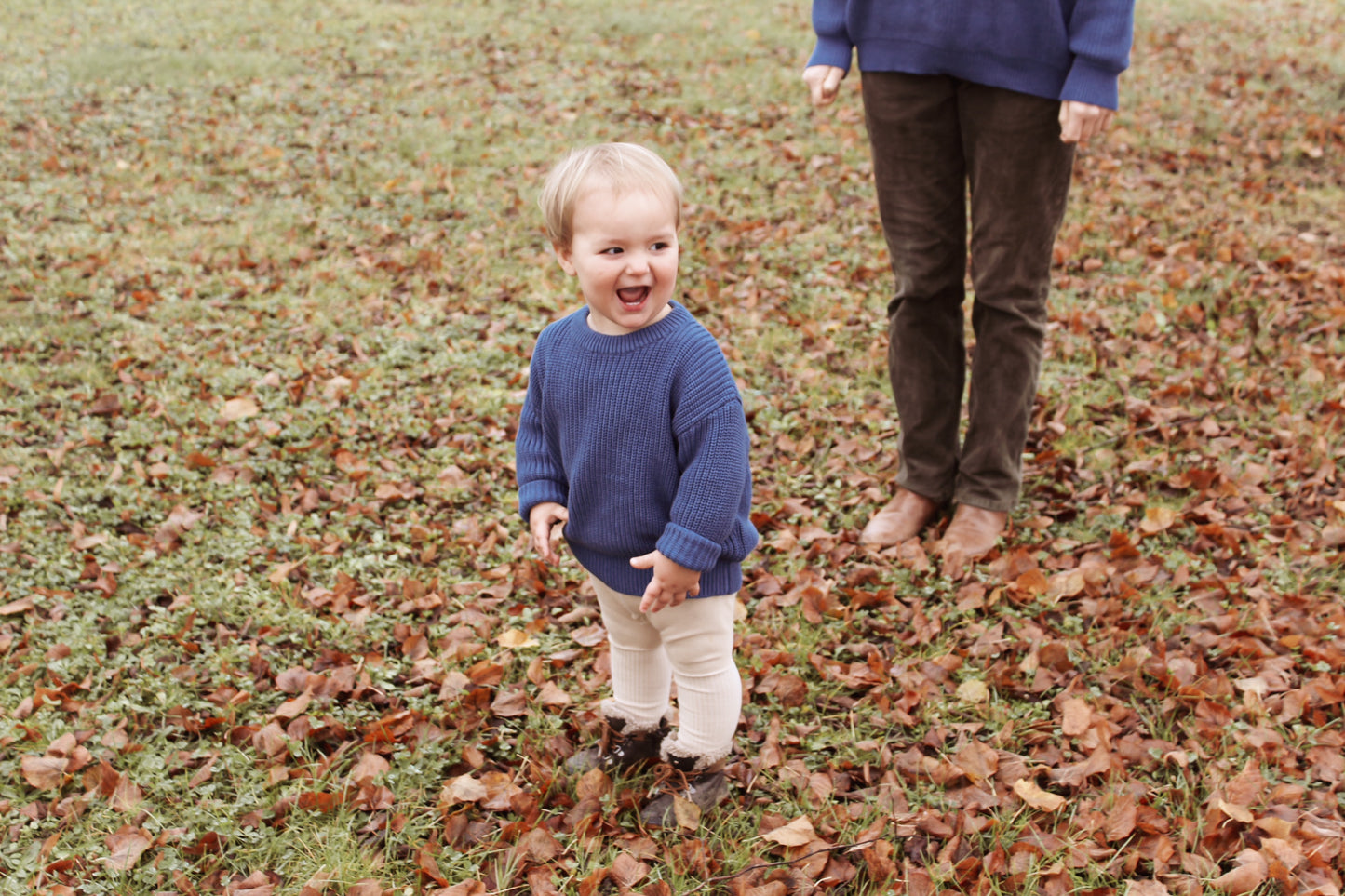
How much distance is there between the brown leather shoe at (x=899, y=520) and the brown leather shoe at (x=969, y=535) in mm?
120

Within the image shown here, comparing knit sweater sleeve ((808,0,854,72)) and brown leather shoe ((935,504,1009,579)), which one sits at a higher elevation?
knit sweater sleeve ((808,0,854,72))

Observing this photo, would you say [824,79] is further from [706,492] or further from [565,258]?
[706,492]

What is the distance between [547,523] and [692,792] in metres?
0.85

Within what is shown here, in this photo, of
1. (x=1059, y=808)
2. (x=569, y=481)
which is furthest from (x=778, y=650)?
(x=569, y=481)

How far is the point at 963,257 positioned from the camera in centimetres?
328

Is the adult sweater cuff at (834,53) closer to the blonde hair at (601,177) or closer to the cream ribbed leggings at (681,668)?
the blonde hair at (601,177)

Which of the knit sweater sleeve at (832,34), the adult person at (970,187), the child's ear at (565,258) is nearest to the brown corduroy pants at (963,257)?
the adult person at (970,187)

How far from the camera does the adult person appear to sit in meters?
2.77

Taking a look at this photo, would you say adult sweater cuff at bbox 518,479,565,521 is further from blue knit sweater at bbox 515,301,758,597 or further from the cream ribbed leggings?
the cream ribbed leggings

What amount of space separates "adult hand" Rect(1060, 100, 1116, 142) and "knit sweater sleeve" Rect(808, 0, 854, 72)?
2.31 feet

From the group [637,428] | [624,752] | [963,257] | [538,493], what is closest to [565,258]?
[637,428]

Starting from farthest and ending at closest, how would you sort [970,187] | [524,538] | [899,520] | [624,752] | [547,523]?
[524,538] < [899,520] < [970,187] < [624,752] < [547,523]

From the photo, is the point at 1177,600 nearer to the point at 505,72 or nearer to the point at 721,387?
the point at 721,387

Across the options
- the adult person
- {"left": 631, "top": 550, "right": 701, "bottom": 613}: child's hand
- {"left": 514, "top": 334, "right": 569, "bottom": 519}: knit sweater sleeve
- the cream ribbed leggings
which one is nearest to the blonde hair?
{"left": 514, "top": 334, "right": 569, "bottom": 519}: knit sweater sleeve
